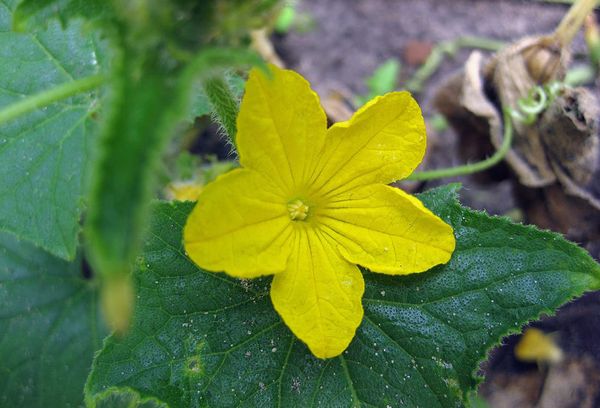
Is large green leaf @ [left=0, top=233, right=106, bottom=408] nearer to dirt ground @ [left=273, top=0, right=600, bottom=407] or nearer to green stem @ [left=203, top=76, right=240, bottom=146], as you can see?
→ green stem @ [left=203, top=76, right=240, bottom=146]

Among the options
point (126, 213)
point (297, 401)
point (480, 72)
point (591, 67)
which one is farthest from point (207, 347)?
point (591, 67)

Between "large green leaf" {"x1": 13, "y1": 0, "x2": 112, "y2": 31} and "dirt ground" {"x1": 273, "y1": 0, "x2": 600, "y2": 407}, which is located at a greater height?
"large green leaf" {"x1": 13, "y1": 0, "x2": 112, "y2": 31}

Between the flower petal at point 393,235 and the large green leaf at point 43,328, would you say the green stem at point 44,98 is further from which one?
the large green leaf at point 43,328

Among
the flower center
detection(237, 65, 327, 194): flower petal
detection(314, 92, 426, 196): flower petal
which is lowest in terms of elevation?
the flower center

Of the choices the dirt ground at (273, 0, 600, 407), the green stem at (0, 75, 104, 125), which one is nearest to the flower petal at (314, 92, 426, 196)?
the green stem at (0, 75, 104, 125)

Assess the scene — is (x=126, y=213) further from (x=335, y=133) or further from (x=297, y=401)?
(x=297, y=401)

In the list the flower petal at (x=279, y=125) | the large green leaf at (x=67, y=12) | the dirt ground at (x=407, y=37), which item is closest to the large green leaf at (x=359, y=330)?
the flower petal at (x=279, y=125)
